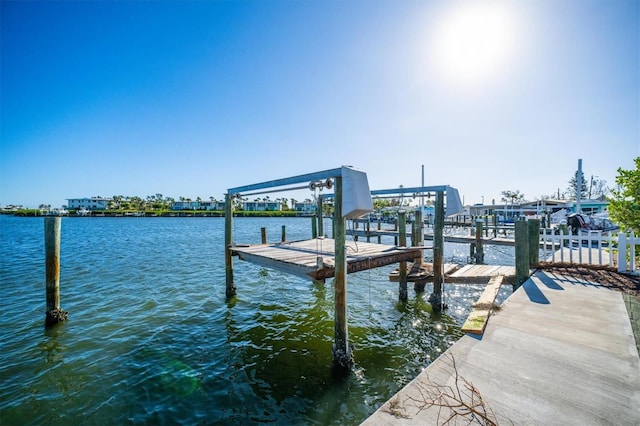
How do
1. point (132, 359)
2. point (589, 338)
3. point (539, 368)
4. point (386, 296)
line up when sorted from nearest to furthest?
point (539, 368) < point (589, 338) < point (132, 359) < point (386, 296)

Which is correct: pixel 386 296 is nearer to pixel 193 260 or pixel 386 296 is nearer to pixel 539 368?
pixel 539 368

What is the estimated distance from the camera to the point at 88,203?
5162 inches

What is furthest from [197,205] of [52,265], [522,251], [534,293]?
[534,293]

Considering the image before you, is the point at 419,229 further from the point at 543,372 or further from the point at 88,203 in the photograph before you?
the point at 88,203

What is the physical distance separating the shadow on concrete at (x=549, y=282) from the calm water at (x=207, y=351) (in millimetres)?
→ 2501

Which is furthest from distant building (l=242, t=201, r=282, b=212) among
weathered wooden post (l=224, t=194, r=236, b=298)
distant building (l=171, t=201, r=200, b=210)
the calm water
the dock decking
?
the dock decking

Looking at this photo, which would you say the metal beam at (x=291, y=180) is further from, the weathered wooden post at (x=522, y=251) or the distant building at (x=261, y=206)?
the distant building at (x=261, y=206)

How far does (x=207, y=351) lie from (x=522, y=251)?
8.68m

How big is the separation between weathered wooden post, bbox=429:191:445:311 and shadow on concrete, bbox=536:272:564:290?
2574 mm

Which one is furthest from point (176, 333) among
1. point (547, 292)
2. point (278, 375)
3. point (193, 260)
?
point (193, 260)

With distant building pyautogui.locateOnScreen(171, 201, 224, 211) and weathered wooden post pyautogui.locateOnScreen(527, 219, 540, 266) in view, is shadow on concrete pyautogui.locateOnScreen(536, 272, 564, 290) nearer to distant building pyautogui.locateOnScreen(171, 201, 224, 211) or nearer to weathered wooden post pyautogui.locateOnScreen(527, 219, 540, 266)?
weathered wooden post pyautogui.locateOnScreen(527, 219, 540, 266)

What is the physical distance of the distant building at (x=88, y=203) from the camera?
13000 centimetres

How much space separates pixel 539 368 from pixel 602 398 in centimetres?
61

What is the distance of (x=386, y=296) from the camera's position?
36.1ft
